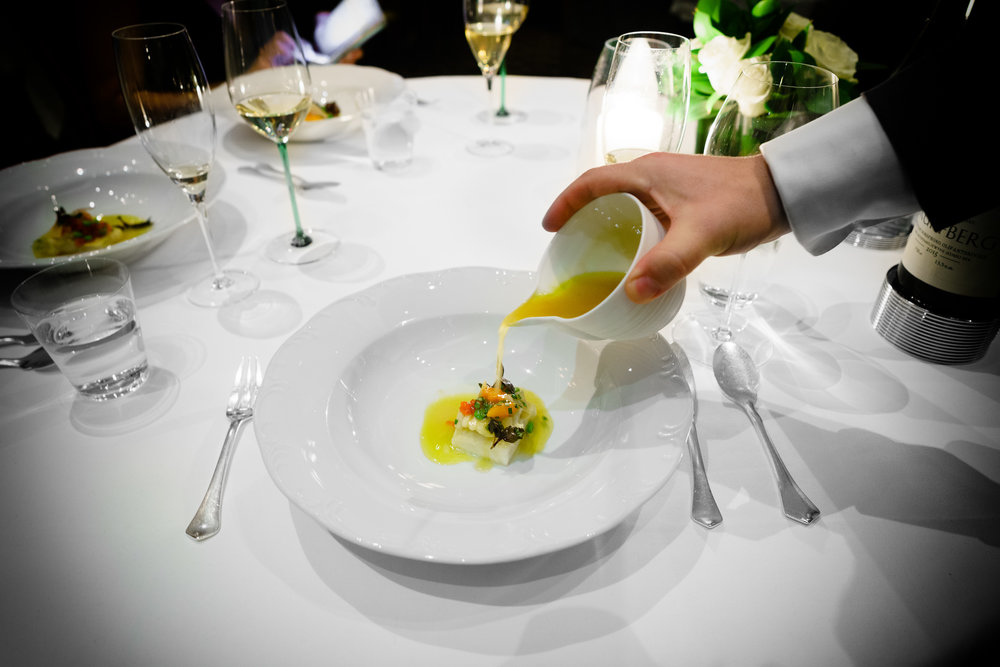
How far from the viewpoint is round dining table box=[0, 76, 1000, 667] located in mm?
670

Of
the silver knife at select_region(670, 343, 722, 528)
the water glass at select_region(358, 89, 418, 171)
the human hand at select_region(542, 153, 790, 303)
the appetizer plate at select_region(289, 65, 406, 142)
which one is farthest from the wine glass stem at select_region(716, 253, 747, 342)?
the appetizer plate at select_region(289, 65, 406, 142)

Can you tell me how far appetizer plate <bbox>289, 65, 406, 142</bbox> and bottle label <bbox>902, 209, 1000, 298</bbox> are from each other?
1.53 metres

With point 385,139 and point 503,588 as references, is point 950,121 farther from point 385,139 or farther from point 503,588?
point 385,139

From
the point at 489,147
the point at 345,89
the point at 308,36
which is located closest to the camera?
the point at 489,147

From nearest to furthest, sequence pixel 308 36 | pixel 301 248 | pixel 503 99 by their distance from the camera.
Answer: pixel 301 248 → pixel 503 99 → pixel 308 36

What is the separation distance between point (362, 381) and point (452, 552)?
399 millimetres

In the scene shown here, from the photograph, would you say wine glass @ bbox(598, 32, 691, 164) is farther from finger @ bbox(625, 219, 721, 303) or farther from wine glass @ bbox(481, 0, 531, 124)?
wine glass @ bbox(481, 0, 531, 124)

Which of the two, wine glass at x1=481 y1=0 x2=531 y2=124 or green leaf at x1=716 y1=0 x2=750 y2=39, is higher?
green leaf at x1=716 y1=0 x2=750 y2=39

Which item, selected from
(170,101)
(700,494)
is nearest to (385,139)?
(170,101)

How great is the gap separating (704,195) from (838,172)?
0.20m

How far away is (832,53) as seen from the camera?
1.16m

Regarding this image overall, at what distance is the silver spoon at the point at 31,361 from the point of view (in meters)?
1.04

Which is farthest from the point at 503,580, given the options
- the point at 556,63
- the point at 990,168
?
the point at 556,63

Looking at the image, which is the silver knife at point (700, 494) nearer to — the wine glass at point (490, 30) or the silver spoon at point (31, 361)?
the silver spoon at point (31, 361)
